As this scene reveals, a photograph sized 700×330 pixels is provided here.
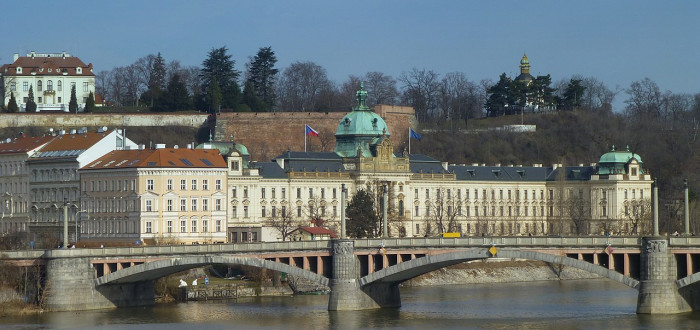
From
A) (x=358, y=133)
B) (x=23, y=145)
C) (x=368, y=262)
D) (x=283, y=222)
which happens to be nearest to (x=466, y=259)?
(x=368, y=262)

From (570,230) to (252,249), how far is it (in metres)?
67.1

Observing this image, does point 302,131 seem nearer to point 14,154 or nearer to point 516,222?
point 516,222

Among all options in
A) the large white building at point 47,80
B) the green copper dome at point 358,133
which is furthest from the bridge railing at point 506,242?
the large white building at point 47,80

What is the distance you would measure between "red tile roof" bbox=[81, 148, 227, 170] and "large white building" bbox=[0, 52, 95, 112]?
5123 cm

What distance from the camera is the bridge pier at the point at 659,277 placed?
294ft

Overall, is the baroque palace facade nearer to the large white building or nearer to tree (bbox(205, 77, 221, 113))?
tree (bbox(205, 77, 221, 113))

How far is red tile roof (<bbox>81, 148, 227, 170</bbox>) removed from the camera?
5187 inches

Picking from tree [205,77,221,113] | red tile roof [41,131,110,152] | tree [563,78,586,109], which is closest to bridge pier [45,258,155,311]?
red tile roof [41,131,110,152]

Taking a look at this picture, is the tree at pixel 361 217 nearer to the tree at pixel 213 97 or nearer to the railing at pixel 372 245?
the railing at pixel 372 245

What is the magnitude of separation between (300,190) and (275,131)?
26798 mm


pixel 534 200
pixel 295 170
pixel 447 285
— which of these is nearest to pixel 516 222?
pixel 534 200

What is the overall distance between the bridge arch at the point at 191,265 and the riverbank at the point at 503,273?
3279cm

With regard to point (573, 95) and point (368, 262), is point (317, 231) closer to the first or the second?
point (368, 262)

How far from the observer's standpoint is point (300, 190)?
150 meters
